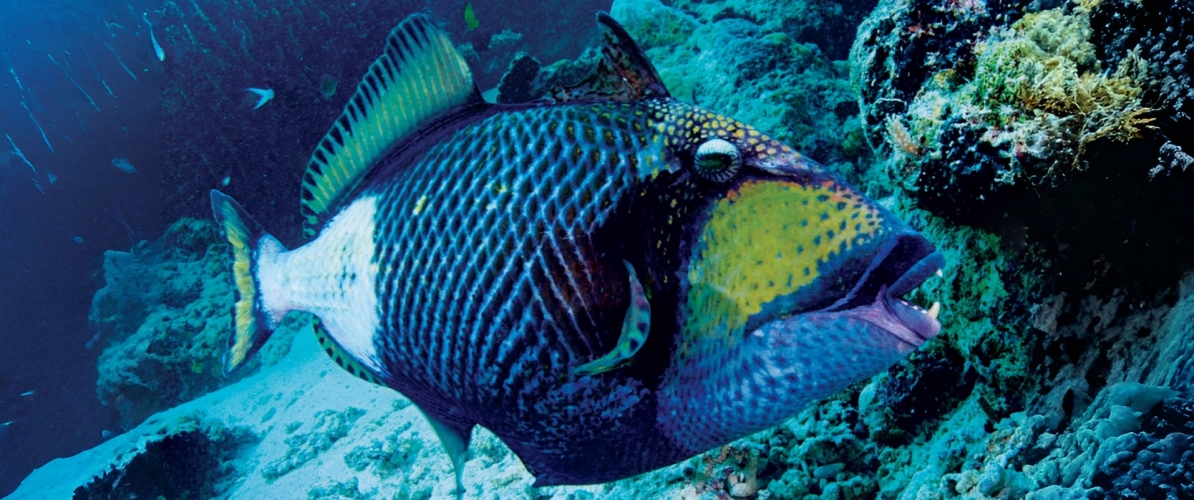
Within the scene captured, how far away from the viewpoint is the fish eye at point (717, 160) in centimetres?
100

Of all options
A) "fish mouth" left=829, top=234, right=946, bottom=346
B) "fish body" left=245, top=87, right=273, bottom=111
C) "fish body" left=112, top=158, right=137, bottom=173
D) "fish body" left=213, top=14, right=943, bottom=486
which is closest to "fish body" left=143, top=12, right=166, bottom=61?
"fish body" left=112, top=158, right=137, bottom=173

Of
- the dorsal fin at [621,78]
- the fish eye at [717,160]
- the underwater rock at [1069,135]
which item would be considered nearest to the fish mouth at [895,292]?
the fish eye at [717,160]

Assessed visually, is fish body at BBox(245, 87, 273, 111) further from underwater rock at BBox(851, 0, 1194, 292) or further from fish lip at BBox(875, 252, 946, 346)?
fish lip at BBox(875, 252, 946, 346)

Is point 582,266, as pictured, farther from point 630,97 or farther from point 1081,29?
point 1081,29

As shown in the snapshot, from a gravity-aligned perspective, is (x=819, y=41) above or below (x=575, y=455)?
above

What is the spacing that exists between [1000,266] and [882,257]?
125 cm

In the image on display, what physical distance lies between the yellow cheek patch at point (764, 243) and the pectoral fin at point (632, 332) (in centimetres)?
11

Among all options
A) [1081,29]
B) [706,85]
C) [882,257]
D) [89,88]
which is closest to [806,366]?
[882,257]

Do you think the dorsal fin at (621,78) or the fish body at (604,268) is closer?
the fish body at (604,268)

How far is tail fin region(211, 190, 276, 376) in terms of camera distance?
1.54 metres

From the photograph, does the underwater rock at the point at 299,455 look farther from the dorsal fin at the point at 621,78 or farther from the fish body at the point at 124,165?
the fish body at the point at 124,165

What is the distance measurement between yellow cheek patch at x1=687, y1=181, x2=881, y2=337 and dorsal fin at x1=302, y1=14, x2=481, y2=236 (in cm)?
78

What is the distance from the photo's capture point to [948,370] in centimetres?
224

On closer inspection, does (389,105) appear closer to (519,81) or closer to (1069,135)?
(1069,135)
